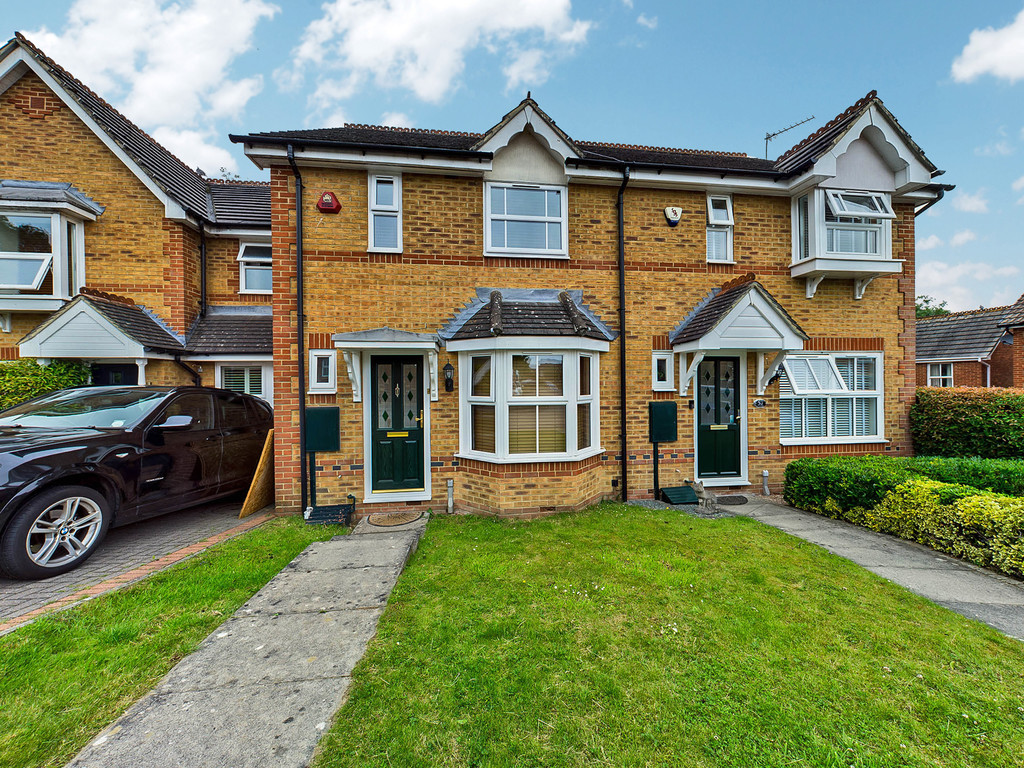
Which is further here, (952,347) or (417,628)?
(952,347)

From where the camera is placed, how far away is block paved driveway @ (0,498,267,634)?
3513 millimetres

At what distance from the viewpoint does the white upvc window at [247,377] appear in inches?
337

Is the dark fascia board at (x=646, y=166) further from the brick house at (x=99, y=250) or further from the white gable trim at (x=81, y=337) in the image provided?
the white gable trim at (x=81, y=337)

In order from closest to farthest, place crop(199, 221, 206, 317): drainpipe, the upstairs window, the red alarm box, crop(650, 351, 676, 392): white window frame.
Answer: the red alarm box
crop(650, 351, 676, 392): white window frame
the upstairs window
crop(199, 221, 206, 317): drainpipe

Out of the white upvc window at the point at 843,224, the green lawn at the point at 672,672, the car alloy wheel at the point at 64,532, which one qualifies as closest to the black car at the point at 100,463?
the car alloy wheel at the point at 64,532

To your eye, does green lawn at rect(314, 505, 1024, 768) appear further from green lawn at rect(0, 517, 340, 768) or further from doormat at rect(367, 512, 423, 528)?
doormat at rect(367, 512, 423, 528)

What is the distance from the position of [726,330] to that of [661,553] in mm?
3725

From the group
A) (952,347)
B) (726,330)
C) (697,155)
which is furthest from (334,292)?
(952,347)

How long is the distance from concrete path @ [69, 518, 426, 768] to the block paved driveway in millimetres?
1756

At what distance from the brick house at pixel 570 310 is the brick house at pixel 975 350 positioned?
13.6 meters

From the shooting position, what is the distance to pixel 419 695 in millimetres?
2416

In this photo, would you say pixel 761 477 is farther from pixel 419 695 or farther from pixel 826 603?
pixel 419 695

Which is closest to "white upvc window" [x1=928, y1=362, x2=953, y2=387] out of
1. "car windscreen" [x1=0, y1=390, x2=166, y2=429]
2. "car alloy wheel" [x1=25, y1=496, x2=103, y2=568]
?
"car windscreen" [x1=0, y1=390, x2=166, y2=429]

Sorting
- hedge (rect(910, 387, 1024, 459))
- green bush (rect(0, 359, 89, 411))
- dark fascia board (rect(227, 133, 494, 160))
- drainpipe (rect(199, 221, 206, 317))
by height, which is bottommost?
hedge (rect(910, 387, 1024, 459))
